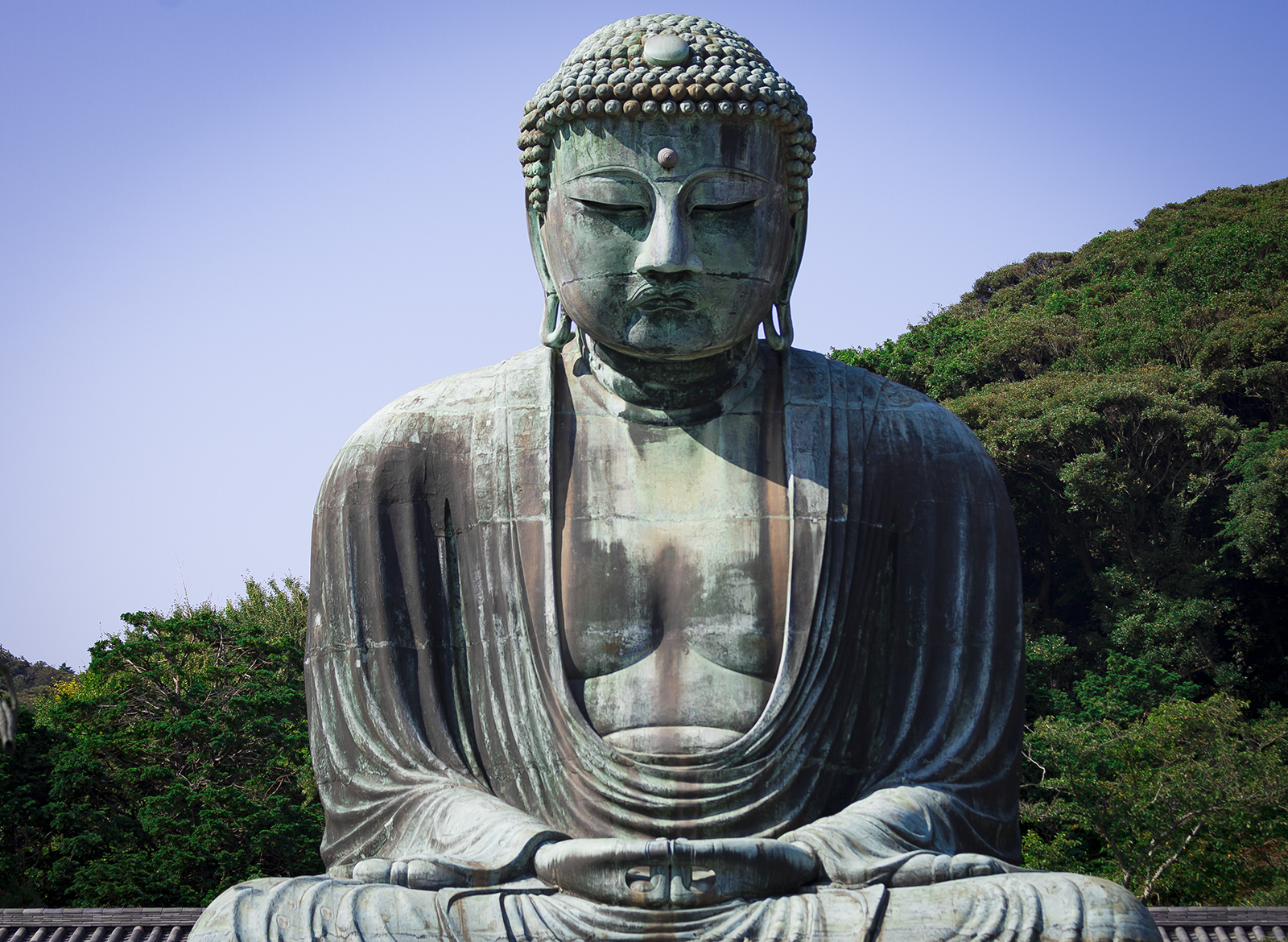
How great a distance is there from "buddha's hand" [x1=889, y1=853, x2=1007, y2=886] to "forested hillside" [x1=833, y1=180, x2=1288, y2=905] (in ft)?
48.2

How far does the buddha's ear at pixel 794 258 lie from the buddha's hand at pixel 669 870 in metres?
2.42

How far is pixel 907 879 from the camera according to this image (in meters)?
5.26

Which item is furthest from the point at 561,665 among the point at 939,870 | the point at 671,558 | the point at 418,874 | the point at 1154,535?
the point at 1154,535

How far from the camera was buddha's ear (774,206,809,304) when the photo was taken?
650cm

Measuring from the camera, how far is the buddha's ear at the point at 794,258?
256 inches

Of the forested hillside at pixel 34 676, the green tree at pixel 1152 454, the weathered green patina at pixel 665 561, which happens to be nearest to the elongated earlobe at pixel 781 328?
the weathered green patina at pixel 665 561

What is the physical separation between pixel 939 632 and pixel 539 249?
2301 millimetres

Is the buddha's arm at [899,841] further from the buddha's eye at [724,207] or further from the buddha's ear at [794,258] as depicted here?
the buddha's eye at [724,207]

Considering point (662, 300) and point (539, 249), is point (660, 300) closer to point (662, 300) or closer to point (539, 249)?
point (662, 300)

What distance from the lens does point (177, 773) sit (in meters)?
21.3

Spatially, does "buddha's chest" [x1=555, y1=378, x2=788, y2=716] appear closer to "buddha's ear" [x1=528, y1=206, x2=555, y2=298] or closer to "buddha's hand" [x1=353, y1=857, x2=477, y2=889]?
"buddha's ear" [x1=528, y1=206, x2=555, y2=298]

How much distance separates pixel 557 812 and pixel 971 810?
5.16 feet

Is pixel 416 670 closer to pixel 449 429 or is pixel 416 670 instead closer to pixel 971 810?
pixel 449 429

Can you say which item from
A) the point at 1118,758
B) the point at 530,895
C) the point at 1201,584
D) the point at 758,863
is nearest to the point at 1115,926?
the point at 758,863
